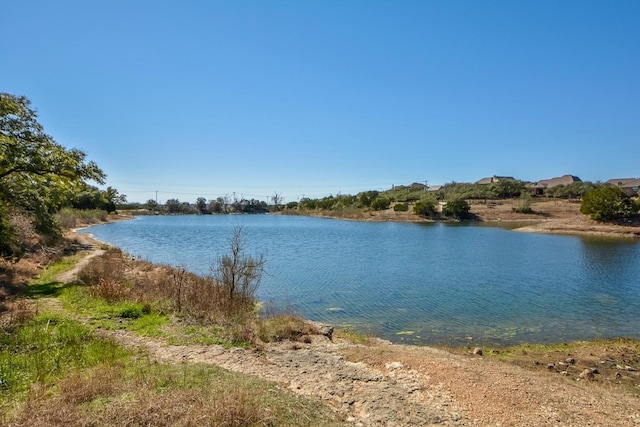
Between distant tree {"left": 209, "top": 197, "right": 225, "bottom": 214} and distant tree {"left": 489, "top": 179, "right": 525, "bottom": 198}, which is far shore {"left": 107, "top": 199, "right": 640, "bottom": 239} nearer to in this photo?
distant tree {"left": 489, "top": 179, "right": 525, "bottom": 198}

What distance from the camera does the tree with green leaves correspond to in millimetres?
14508

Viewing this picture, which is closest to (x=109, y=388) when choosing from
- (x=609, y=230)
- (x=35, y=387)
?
(x=35, y=387)

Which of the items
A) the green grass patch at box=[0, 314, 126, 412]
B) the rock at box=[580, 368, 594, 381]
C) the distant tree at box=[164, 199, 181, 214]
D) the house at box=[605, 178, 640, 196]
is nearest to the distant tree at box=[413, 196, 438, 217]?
the house at box=[605, 178, 640, 196]

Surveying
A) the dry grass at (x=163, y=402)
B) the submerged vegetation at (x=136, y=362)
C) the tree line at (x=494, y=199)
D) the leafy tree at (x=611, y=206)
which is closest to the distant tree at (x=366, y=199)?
the tree line at (x=494, y=199)

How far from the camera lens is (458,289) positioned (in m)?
21.2

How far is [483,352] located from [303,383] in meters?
6.89

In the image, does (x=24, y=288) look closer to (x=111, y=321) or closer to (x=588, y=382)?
(x=111, y=321)

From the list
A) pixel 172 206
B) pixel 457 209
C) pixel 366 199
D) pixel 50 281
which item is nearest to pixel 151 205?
pixel 172 206

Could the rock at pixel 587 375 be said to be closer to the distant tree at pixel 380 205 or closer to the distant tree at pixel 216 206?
the distant tree at pixel 380 205

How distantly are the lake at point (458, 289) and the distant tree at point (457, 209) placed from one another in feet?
151

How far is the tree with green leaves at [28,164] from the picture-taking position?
14.5 metres

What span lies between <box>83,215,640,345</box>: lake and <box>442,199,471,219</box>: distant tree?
46068 mm

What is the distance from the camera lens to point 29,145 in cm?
1534

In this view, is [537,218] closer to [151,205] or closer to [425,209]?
[425,209]
